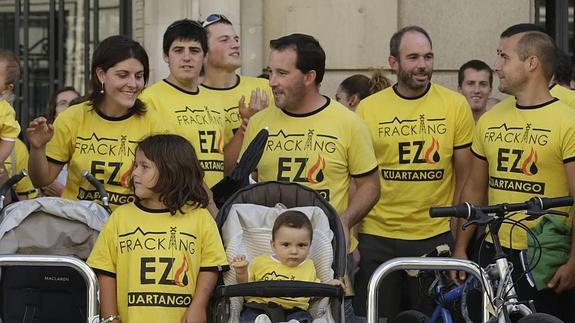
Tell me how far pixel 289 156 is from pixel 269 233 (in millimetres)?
863

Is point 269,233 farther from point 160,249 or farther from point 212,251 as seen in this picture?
point 160,249

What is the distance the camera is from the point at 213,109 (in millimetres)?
7977

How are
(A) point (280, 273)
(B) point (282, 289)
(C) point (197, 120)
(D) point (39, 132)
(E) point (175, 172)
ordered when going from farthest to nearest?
1. (C) point (197, 120)
2. (D) point (39, 132)
3. (E) point (175, 172)
4. (A) point (280, 273)
5. (B) point (282, 289)

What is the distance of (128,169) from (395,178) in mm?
1787

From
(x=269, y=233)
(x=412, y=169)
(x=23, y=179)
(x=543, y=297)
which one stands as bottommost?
(x=543, y=297)

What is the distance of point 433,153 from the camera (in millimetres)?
8102

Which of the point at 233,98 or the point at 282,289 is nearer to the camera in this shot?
the point at 282,289

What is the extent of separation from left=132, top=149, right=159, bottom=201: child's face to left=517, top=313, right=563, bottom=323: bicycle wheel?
1883mm

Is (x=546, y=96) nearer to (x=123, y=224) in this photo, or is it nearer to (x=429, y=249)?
(x=429, y=249)

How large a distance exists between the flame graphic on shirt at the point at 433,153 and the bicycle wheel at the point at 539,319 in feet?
7.17

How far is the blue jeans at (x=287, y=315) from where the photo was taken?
6309mm

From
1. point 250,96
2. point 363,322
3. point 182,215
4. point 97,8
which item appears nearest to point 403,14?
point 97,8

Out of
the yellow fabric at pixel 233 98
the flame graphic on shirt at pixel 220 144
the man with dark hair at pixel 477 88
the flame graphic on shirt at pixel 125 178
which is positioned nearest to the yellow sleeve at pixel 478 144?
the yellow fabric at pixel 233 98

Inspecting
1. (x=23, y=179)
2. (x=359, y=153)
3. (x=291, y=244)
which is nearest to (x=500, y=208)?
(x=291, y=244)
